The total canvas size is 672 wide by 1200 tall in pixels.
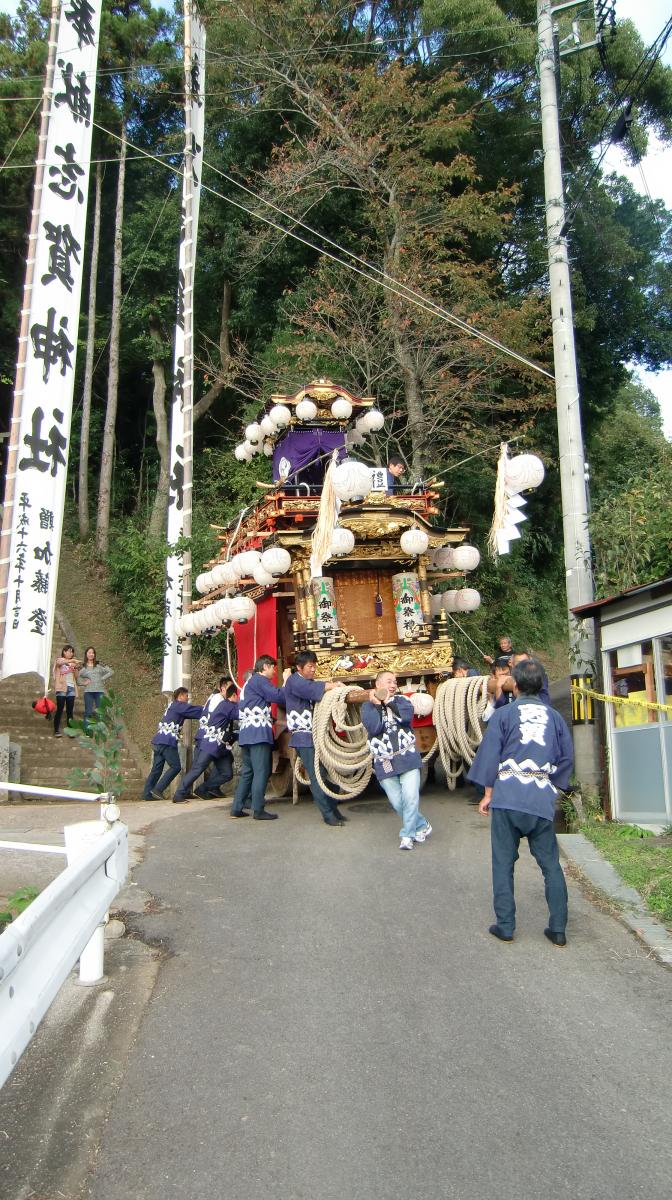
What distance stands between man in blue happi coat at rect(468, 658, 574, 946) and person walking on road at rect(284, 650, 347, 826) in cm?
400

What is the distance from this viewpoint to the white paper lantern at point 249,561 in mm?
10828

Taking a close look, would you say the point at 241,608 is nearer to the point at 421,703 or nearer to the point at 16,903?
the point at 421,703

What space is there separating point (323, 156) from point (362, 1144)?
17237 mm

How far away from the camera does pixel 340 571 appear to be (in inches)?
449

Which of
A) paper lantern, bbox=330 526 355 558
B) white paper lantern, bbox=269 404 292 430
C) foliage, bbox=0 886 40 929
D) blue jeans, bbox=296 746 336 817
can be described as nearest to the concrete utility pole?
paper lantern, bbox=330 526 355 558

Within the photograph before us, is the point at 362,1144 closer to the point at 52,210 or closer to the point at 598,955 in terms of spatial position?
the point at 598,955

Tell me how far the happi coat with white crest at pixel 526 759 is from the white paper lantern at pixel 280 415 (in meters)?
7.86

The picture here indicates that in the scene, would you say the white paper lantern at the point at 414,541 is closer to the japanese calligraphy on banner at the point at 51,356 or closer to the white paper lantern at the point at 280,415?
the white paper lantern at the point at 280,415

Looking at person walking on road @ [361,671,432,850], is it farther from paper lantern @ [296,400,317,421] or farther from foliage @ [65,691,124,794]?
paper lantern @ [296,400,317,421]

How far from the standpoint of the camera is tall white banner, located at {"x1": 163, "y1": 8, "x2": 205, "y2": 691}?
44.6ft

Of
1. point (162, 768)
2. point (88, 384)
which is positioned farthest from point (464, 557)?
point (88, 384)

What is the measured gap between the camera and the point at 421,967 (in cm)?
496

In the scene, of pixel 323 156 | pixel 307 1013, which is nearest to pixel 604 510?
pixel 307 1013

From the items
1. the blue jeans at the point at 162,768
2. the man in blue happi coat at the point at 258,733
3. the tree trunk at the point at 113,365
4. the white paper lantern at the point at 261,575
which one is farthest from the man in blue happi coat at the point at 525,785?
the tree trunk at the point at 113,365
